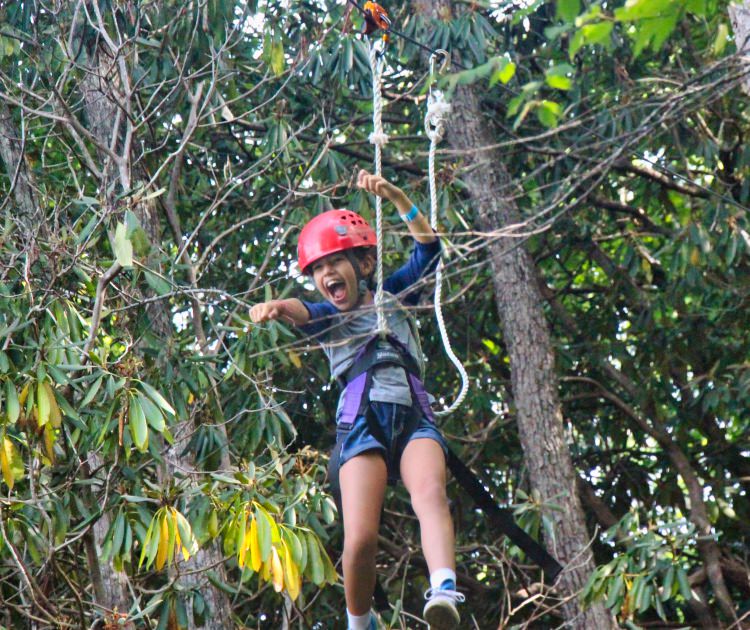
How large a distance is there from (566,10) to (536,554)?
6.20 ft

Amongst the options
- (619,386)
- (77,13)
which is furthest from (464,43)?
(619,386)

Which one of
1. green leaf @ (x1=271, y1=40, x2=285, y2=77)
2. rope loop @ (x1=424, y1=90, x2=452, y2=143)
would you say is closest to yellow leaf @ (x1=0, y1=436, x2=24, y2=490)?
rope loop @ (x1=424, y1=90, x2=452, y2=143)

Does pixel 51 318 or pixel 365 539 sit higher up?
pixel 51 318

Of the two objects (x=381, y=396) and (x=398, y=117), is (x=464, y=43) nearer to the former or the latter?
(x=398, y=117)

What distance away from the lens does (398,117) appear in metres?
6.32

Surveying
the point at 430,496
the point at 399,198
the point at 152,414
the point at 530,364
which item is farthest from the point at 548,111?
the point at 530,364

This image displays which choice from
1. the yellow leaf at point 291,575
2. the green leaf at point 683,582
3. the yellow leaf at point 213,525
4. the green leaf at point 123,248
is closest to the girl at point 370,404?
the yellow leaf at point 291,575

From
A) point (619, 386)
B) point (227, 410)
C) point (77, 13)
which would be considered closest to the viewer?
point (77, 13)

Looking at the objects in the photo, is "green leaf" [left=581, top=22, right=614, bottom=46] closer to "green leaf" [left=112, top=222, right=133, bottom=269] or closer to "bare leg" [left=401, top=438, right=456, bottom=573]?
"bare leg" [left=401, top=438, right=456, bottom=573]

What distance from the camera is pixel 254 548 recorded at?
3715mm

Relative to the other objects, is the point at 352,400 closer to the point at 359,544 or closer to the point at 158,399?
the point at 359,544

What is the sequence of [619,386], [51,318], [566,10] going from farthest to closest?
[619,386] → [51,318] → [566,10]

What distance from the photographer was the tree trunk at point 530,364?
5.15m

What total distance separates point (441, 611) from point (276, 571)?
2.88ft
